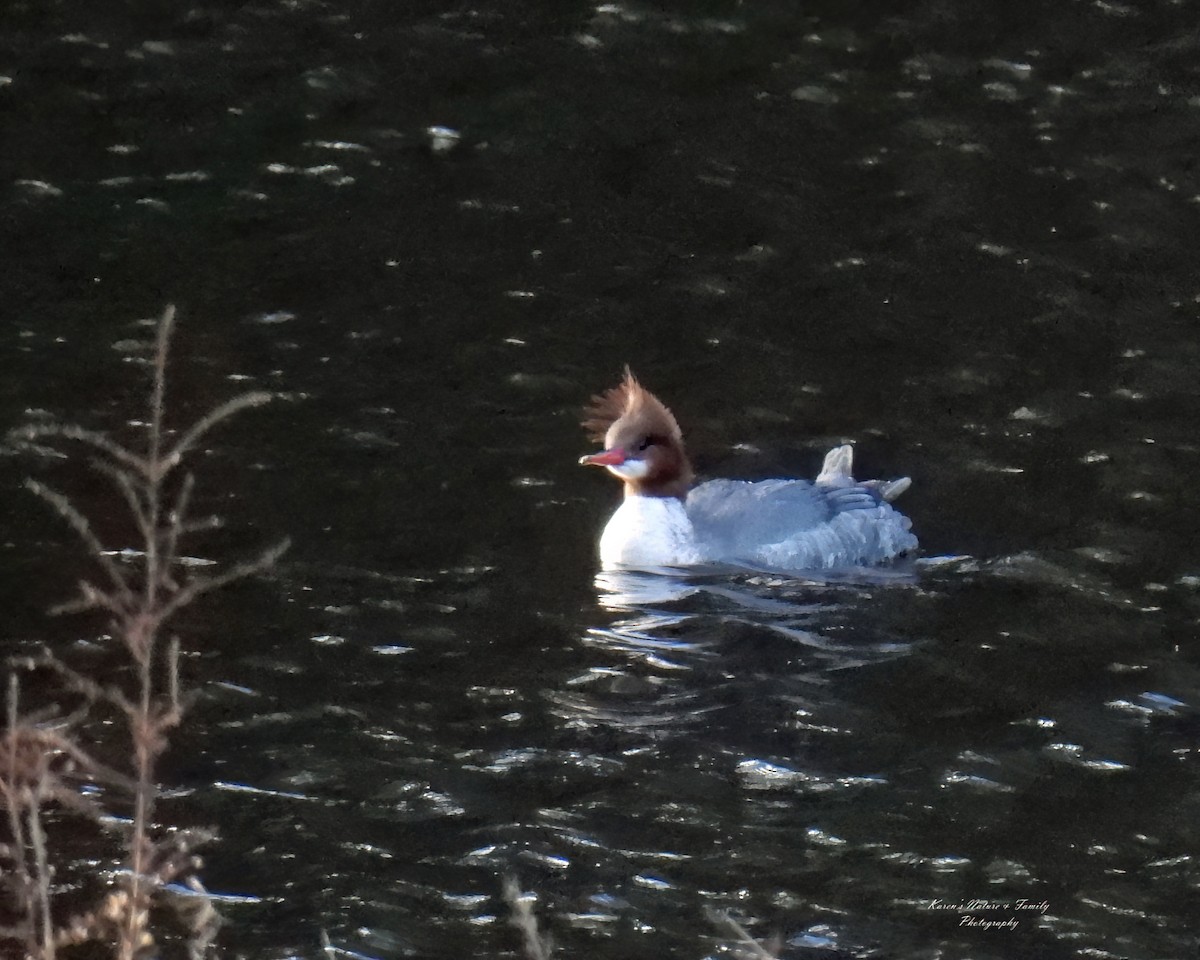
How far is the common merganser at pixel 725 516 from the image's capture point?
11.9 m

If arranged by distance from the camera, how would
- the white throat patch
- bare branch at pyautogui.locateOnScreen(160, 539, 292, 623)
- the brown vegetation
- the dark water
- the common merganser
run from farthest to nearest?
1. the white throat patch
2. the common merganser
3. the dark water
4. bare branch at pyautogui.locateOnScreen(160, 539, 292, 623)
5. the brown vegetation

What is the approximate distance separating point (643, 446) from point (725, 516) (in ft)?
2.40

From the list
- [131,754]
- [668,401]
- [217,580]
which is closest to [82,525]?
[217,580]

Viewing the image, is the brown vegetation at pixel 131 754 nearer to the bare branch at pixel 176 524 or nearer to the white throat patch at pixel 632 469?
the bare branch at pixel 176 524

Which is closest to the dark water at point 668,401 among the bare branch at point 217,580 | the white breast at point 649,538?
the white breast at point 649,538

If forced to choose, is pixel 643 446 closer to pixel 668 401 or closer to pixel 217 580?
pixel 668 401

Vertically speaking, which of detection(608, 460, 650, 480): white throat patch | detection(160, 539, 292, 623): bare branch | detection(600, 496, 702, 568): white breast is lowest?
detection(600, 496, 702, 568): white breast

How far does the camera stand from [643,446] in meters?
A: 12.2

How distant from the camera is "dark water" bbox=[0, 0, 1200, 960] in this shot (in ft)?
27.1

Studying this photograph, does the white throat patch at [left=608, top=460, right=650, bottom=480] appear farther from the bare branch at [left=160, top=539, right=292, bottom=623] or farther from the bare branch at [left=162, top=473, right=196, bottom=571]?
the bare branch at [left=162, top=473, right=196, bottom=571]

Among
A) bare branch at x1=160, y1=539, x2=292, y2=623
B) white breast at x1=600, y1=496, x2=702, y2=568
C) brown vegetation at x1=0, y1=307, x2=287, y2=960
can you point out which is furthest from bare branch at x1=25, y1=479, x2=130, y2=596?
white breast at x1=600, y1=496, x2=702, y2=568

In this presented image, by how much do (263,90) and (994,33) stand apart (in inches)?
279

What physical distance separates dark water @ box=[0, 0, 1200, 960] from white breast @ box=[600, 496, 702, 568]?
0.25m

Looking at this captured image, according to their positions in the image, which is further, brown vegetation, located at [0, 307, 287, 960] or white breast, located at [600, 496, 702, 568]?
white breast, located at [600, 496, 702, 568]
